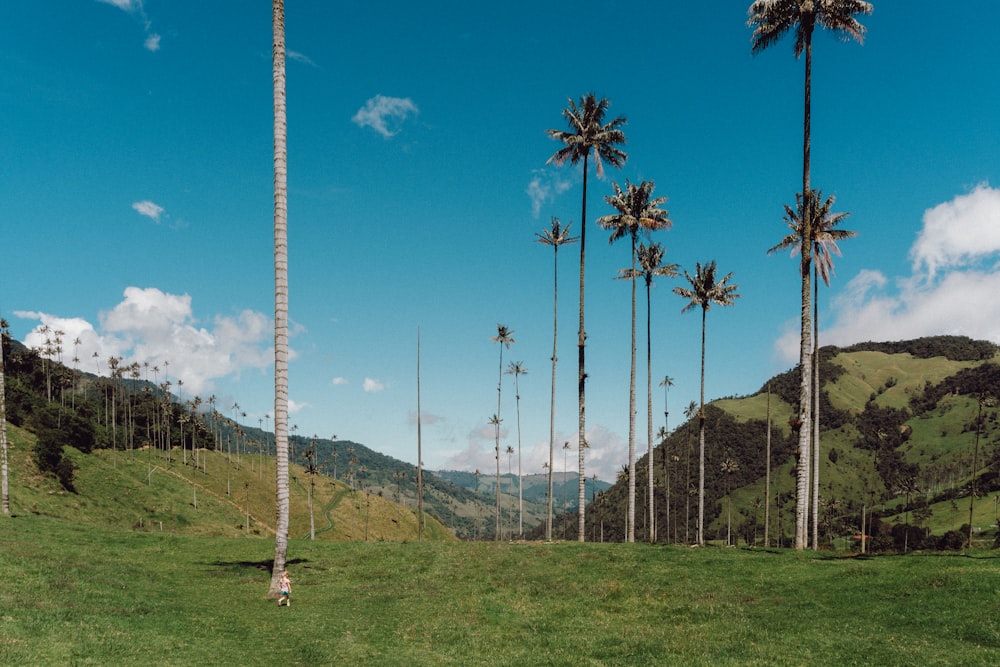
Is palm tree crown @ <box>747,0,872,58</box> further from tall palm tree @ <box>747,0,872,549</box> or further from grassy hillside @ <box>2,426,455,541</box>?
grassy hillside @ <box>2,426,455,541</box>

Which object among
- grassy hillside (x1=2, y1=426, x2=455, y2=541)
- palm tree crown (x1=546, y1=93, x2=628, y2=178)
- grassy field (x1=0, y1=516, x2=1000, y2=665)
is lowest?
grassy hillside (x1=2, y1=426, x2=455, y2=541)

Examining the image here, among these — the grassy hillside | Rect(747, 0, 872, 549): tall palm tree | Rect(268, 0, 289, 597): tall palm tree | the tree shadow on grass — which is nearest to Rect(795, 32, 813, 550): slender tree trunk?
Rect(747, 0, 872, 549): tall palm tree

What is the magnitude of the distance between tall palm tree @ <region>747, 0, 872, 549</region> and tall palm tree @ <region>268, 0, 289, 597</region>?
29078mm

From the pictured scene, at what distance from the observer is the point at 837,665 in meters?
15.9

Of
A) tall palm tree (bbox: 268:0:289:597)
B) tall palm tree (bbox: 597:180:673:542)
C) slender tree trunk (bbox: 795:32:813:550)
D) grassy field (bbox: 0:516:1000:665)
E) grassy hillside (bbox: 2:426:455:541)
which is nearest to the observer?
grassy field (bbox: 0:516:1000:665)

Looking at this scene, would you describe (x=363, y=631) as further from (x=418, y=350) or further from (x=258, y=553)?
(x=418, y=350)

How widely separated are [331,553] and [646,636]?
26.3m

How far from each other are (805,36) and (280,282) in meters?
35.5

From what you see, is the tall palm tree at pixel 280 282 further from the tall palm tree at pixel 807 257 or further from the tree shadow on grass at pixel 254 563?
the tall palm tree at pixel 807 257

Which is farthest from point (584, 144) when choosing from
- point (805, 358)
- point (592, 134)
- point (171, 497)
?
point (171, 497)

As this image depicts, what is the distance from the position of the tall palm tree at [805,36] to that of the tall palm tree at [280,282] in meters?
29.1

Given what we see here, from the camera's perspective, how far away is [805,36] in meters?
34.2

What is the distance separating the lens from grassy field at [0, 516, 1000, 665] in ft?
55.9

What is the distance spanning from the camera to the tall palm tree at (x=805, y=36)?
32938 mm
